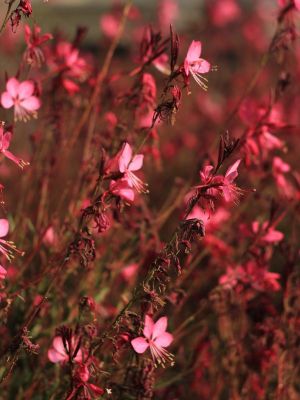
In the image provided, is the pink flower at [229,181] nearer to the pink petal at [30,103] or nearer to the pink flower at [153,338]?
the pink flower at [153,338]

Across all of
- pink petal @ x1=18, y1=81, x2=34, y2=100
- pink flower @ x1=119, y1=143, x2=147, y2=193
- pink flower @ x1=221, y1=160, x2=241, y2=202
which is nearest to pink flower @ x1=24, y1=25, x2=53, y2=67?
pink petal @ x1=18, y1=81, x2=34, y2=100

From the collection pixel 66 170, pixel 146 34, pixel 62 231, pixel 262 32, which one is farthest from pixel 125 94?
pixel 262 32

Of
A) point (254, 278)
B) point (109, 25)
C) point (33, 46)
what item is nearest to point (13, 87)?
point (33, 46)

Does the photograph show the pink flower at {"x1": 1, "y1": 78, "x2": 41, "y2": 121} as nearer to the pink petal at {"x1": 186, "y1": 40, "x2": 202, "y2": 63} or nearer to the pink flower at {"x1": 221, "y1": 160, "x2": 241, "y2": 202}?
the pink petal at {"x1": 186, "y1": 40, "x2": 202, "y2": 63}

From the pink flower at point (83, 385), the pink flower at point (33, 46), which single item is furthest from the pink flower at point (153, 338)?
the pink flower at point (33, 46)

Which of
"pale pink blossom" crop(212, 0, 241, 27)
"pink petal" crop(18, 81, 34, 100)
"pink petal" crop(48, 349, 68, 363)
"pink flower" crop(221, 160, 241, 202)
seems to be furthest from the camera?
"pale pink blossom" crop(212, 0, 241, 27)

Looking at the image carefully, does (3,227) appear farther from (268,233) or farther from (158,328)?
(268,233)
